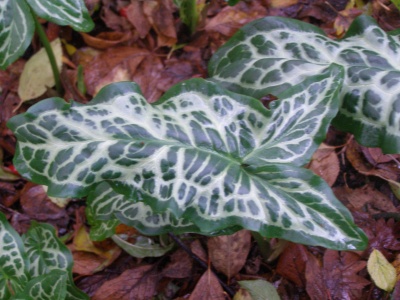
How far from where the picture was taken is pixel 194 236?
4.74 ft

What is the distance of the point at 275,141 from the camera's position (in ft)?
3.35

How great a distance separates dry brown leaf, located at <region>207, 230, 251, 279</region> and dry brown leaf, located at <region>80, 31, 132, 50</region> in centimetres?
81

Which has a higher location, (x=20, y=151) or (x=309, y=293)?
(x=20, y=151)

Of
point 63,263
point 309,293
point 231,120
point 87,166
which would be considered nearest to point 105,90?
point 87,166

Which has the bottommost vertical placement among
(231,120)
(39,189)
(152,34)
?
(39,189)

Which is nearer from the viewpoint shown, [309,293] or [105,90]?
[105,90]

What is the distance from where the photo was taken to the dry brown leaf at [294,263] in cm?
134

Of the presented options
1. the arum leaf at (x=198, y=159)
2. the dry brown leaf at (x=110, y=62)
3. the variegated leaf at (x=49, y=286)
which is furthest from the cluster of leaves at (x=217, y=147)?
the dry brown leaf at (x=110, y=62)

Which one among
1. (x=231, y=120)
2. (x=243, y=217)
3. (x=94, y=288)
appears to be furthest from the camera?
(x=94, y=288)

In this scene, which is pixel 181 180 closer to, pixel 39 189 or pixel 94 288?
pixel 94 288

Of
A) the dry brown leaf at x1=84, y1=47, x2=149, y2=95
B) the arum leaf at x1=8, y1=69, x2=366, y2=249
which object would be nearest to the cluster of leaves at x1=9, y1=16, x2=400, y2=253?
the arum leaf at x1=8, y1=69, x2=366, y2=249

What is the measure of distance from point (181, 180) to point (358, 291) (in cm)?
65

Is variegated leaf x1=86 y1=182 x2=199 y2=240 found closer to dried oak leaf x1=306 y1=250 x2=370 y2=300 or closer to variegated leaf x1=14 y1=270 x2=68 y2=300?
variegated leaf x1=14 y1=270 x2=68 y2=300

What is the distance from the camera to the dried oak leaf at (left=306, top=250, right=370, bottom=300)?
4.23 feet
